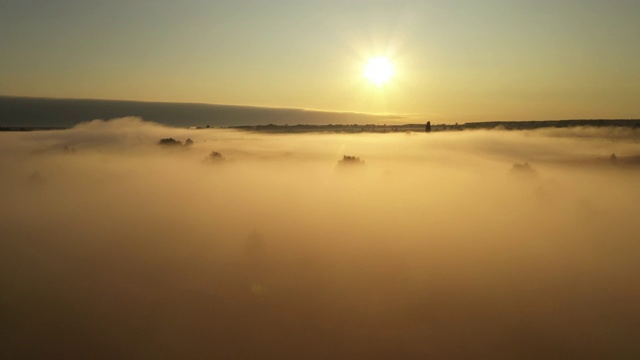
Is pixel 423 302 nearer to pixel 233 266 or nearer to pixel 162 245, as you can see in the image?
pixel 233 266

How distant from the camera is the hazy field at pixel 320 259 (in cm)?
2359

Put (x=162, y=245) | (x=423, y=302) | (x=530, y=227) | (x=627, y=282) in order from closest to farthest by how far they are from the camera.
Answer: (x=423, y=302) < (x=627, y=282) < (x=162, y=245) < (x=530, y=227)

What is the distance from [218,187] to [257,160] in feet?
85.9

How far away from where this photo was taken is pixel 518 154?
115625mm

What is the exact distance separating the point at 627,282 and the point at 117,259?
116 ft

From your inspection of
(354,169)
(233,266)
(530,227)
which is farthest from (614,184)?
(233,266)

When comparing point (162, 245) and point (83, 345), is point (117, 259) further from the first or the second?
point (83, 345)

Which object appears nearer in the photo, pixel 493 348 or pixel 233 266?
pixel 493 348

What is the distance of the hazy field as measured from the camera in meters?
23.6

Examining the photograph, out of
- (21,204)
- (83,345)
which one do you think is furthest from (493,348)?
(21,204)

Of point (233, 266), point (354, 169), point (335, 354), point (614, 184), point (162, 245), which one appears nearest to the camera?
point (335, 354)

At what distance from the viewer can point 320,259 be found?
41312mm

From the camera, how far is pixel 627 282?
114ft

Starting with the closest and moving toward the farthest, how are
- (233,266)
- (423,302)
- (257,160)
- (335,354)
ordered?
(335,354) → (423,302) → (233,266) → (257,160)
